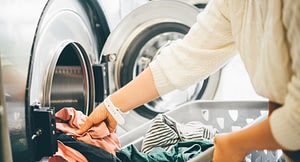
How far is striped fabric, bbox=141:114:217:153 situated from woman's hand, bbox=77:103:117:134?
0.39 ft

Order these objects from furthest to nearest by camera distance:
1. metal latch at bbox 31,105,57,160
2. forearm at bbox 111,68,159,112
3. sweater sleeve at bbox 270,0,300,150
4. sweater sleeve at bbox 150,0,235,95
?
forearm at bbox 111,68,159,112
sweater sleeve at bbox 150,0,235,95
metal latch at bbox 31,105,57,160
sweater sleeve at bbox 270,0,300,150

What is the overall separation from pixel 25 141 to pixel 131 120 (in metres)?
0.70

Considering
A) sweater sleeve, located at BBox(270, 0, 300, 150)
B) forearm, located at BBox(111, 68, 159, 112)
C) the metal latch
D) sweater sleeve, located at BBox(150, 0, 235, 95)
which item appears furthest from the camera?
forearm, located at BBox(111, 68, 159, 112)

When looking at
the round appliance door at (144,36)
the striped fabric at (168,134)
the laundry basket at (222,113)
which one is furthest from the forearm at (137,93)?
the round appliance door at (144,36)

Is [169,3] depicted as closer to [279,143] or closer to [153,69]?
[153,69]

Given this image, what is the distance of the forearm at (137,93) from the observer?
1.14m

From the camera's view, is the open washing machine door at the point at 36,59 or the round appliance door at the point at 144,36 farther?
the round appliance door at the point at 144,36

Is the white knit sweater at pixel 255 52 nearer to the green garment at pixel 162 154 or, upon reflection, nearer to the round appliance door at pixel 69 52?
the green garment at pixel 162 154

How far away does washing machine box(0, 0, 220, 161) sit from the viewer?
837 millimetres

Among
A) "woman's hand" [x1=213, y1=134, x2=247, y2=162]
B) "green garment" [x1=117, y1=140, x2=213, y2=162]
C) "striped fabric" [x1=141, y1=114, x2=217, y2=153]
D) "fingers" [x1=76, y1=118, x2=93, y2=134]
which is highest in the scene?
"fingers" [x1=76, y1=118, x2=93, y2=134]

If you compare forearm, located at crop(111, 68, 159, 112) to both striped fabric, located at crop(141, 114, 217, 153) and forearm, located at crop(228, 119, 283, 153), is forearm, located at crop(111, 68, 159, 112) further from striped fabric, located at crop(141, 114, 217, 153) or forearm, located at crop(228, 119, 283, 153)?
forearm, located at crop(228, 119, 283, 153)

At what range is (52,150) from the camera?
931mm

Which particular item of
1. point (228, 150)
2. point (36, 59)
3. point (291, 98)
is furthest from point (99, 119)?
point (291, 98)

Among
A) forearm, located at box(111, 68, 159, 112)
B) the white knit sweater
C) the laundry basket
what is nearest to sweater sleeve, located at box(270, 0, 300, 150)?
the white knit sweater
